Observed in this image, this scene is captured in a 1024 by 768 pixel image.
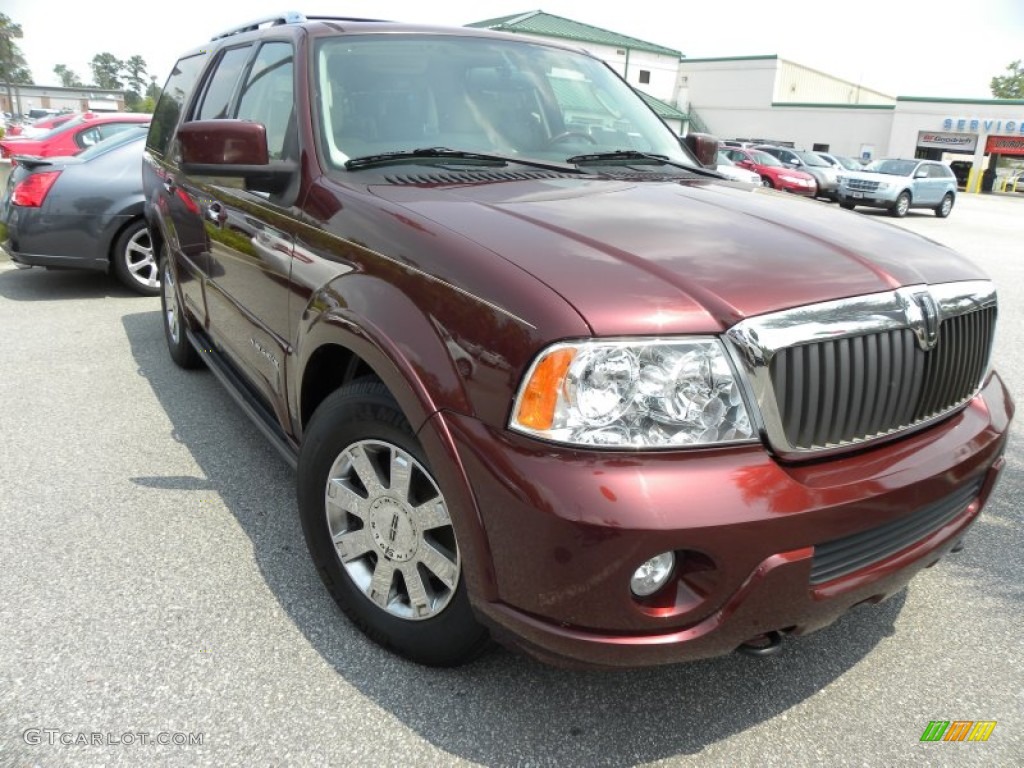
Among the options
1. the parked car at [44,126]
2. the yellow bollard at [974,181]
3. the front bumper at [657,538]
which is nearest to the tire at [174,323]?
the front bumper at [657,538]

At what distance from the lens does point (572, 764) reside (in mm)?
2055

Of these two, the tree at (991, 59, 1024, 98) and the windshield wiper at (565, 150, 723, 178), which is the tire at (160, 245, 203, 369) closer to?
the windshield wiper at (565, 150, 723, 178)

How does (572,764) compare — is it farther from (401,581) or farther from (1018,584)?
(1018,584)

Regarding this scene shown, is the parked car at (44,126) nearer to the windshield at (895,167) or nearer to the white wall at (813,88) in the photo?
the windshield at (895,167)

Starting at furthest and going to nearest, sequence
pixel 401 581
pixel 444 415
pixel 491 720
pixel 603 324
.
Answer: pixel 401 581 < pixel 491 720 < pixel 444 415 < pixel 603 324

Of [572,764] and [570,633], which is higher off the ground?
[570,633]

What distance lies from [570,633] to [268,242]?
→ 191 cm

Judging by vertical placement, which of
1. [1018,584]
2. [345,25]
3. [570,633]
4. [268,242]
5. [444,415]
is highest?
[345,25]

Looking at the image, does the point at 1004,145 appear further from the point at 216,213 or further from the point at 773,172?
the point at 216,213

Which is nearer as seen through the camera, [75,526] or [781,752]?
[781,752]

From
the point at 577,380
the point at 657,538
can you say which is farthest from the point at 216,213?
the point at 657,538

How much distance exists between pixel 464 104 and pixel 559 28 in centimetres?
4813

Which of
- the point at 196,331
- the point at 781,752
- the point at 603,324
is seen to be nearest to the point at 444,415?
the point at 603,324

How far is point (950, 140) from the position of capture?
45.3 m
